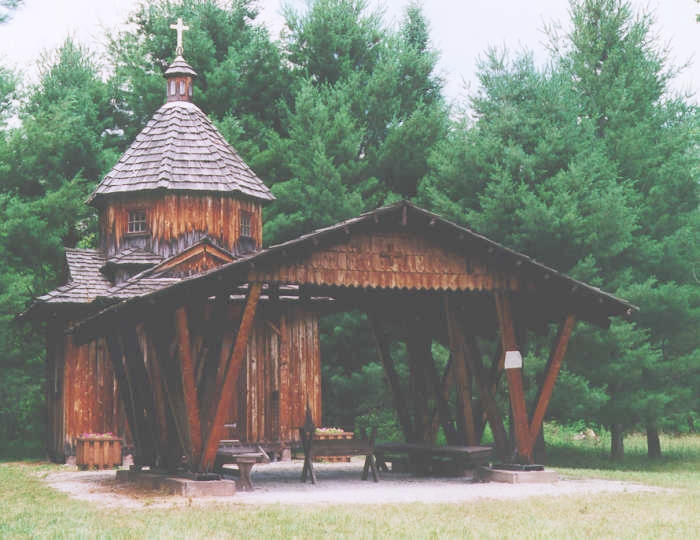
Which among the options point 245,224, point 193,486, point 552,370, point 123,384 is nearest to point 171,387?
point 193,486

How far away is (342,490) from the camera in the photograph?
604 inches

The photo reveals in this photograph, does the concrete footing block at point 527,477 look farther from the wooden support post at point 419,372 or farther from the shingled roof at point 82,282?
the shingled roof at point 82,282

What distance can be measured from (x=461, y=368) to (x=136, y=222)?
10.2 m

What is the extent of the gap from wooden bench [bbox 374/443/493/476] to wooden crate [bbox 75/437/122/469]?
6.19m

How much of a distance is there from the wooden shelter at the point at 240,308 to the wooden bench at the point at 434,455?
0.44m

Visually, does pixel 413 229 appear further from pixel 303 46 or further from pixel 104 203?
pixel 303 46

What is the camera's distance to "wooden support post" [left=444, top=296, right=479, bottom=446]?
1678 centimetres

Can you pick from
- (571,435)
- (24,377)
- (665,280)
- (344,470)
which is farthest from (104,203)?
(571,435)

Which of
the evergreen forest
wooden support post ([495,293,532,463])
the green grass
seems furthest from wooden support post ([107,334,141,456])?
the evergreen forest

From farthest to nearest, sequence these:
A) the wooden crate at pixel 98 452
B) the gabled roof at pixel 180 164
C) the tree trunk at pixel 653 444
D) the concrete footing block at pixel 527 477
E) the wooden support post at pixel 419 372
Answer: the tree trunk at pixel 653 444, the gabled roof at pixel 180 164, the wooden crate at pixel 98 452, the wooden support post at pixel 419 372, the concrete footing block at pixel 527 477

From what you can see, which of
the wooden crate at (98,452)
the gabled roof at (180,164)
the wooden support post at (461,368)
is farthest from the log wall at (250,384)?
the wooden support post at (461,368)

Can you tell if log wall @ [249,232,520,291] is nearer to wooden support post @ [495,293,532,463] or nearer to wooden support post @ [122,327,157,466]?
wooden support post @ [495,293,532,463]

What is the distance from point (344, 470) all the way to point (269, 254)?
682 cm

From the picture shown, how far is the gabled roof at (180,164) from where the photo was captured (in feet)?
77.5
